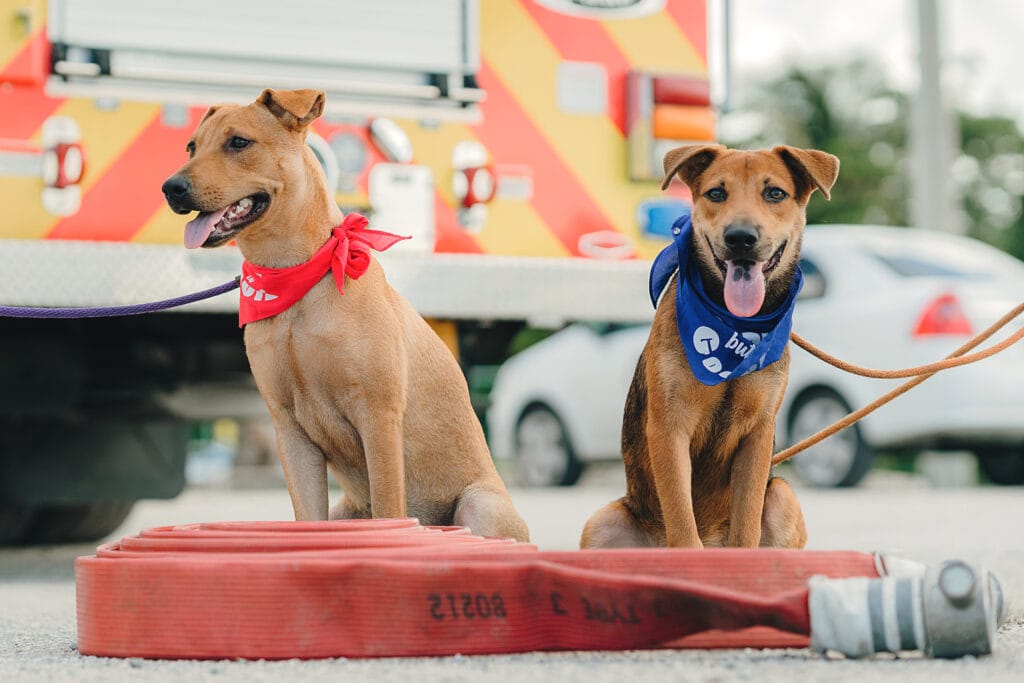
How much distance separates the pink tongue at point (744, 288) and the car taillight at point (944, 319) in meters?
6.77

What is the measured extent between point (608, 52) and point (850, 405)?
546cm

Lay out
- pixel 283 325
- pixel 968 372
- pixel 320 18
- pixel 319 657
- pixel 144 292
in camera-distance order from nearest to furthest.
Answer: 1. pixel 319 657
2. pixel 283 325
3. pixel 144 292
4. pixel 320 18
5. pixel 968 372

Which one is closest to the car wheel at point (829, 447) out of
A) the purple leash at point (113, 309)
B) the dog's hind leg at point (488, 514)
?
the dog's hind leg at point (488, 514)

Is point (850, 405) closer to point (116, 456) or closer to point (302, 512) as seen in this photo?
point (116, 456)

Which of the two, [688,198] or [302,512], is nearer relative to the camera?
[302,512]

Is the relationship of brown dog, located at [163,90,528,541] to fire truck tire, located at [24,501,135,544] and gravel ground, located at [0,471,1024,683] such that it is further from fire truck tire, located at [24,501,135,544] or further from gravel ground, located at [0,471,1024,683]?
fire truck tire, located at [24,501,135,544]

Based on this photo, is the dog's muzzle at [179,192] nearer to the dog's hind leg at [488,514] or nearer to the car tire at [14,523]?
the dog's hind leg at [488,514]

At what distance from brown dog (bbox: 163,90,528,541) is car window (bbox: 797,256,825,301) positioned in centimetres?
717

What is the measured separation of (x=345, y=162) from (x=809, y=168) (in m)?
1.92

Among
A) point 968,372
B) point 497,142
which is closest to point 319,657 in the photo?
point 497,142

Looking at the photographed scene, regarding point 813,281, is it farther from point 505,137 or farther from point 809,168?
point 809,168

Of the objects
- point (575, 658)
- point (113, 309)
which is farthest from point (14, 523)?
point (575, 658)

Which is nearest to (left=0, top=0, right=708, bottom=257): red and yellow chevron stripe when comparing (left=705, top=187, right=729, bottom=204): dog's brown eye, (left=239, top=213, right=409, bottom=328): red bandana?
(left=239, top=213, right=409, bottom=328): red bandana

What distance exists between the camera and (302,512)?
3793 mm
